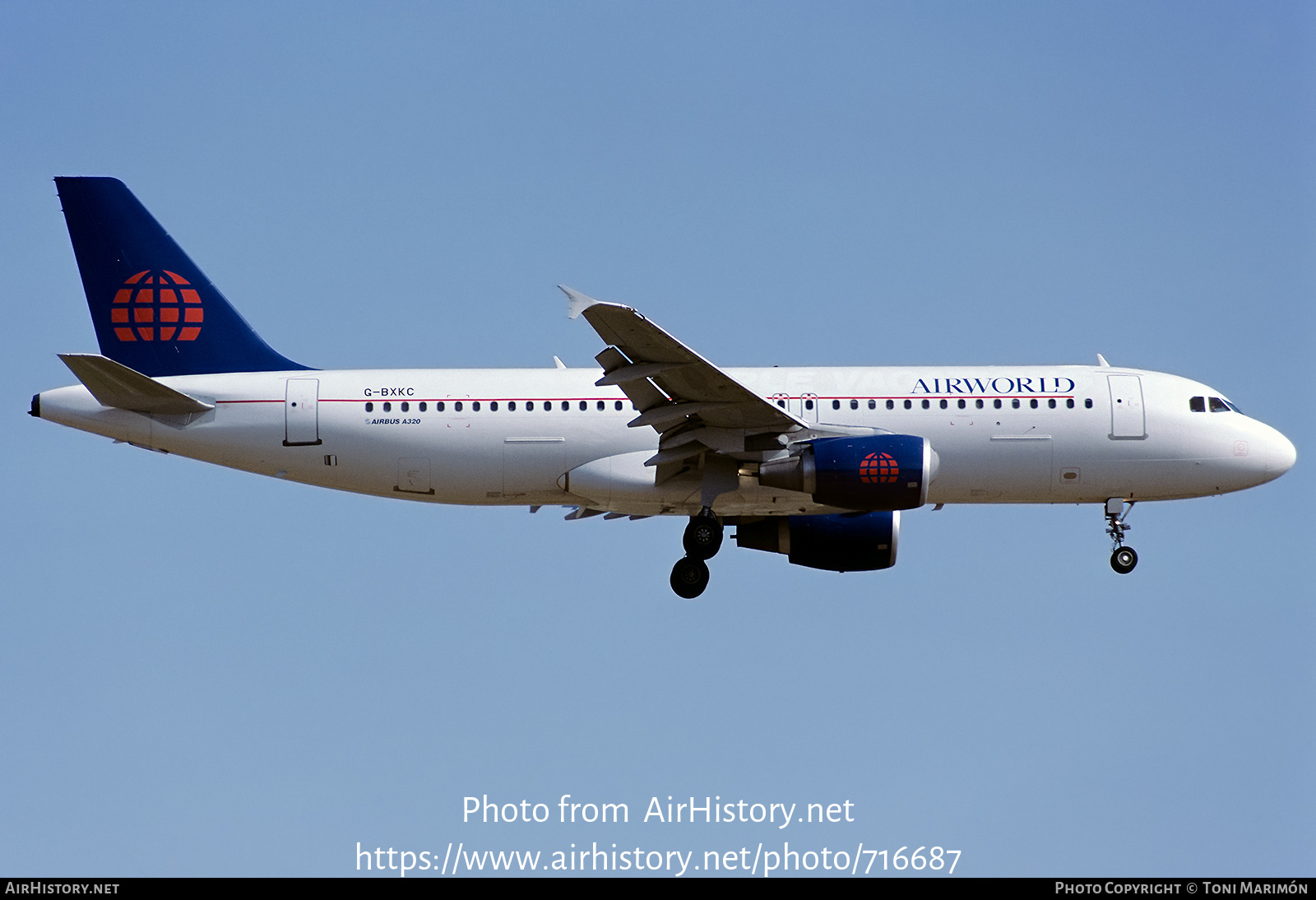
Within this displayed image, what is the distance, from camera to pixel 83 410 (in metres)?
31.6

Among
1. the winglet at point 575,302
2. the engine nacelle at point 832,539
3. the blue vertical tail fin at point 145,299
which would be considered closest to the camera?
the winglet at point 575,302

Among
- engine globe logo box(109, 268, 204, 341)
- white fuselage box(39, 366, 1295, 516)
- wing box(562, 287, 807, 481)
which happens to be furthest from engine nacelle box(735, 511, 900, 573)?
engine globe logo box(109, 268, 204, 341)

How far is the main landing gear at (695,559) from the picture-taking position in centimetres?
3209

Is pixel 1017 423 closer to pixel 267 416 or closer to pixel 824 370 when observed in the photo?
pixel 824 370

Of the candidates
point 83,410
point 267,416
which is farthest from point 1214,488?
point 83,410

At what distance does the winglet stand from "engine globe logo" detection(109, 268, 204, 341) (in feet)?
33.7

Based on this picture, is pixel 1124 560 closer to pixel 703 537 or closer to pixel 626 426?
pixel 703 537

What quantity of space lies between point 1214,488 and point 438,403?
53.9 feet

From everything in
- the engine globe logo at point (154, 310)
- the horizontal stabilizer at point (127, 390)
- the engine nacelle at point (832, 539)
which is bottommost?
the engine nacelle at point (832, 539)

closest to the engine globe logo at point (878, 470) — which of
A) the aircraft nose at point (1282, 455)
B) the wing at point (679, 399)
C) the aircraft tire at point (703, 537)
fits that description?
the wing at point (679, 399)

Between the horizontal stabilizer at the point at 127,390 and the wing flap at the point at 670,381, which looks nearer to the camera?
the wing flap at the point at 670,381

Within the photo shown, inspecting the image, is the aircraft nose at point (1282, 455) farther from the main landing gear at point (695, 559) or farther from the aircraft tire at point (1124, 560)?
the main landing gear at point (695, 559)

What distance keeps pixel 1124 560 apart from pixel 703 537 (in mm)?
9186
